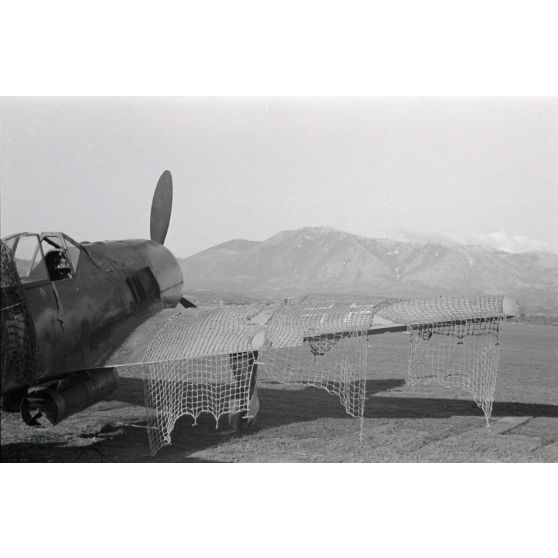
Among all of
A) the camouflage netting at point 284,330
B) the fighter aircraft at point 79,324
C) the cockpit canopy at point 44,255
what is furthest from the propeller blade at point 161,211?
the cockpit canopy at point 44,255

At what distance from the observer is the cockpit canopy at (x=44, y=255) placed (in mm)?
5578

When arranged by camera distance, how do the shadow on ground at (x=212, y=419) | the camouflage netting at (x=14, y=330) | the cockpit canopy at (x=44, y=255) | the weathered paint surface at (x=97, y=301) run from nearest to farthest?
the camouflage netting at (x=14, y=330)
the weathered paint surface at (x=97, y=301)
the cockpit canopy at (x=44, y=255)
the shadow on ground at (x=212, y=419)

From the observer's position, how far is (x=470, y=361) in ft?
35.7

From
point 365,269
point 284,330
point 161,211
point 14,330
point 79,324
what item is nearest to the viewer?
point 14,330

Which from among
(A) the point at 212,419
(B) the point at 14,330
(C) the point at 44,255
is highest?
(C) the point at 44,255

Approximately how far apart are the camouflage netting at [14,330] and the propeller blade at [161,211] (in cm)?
330

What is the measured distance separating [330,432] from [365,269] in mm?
3820

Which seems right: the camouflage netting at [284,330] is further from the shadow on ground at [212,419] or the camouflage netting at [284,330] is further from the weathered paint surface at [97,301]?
the weathered paint surface at [97,301]

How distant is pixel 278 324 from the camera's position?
634 cm

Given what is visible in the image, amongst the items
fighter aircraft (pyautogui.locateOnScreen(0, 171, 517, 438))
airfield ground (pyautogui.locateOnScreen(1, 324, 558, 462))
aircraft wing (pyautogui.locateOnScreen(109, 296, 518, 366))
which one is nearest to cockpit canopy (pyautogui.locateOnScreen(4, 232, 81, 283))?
fighter aircraft (pyautogui.locateOnScreen(0, 171, 517, 438))

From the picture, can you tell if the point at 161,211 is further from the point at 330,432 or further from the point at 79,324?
the point at 330,432

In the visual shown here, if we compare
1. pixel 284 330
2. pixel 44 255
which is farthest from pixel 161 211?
pixel 284 330

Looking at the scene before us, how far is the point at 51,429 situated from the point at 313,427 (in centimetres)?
286

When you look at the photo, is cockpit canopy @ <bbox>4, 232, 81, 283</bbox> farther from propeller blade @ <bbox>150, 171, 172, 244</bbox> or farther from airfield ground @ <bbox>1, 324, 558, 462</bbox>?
propeller blade @ <bbox>150, 171, 172, 244</bbox>
